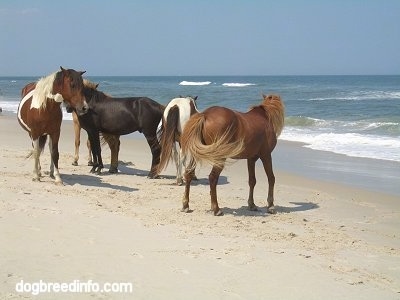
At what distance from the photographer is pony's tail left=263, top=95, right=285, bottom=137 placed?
26.6 ft

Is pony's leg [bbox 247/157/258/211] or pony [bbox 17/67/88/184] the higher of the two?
pony [bbox 17/67/88/184]

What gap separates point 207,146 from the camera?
7.01 meters

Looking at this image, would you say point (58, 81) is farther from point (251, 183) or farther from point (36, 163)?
point (251, 183)

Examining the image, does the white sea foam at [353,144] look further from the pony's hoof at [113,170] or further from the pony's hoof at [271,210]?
the pony's hoof at [271,210]

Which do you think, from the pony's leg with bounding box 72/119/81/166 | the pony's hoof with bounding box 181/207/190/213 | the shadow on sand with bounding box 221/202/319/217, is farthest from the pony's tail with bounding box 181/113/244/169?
the pony's leg with bounding box 72/119/81/166

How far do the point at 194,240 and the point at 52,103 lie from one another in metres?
3.71

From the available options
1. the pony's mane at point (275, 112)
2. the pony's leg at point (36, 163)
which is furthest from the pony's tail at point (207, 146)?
the pony's leg at point (36, 163)

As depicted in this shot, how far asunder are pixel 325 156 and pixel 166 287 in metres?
10.3

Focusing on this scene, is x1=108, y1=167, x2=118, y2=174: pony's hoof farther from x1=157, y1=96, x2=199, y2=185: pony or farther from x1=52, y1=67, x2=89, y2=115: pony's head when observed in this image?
x1=52, y1=67, x2=89, y2=115: pony's head

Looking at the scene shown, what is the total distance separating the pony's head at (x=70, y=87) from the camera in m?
8.28

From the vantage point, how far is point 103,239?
5.30 meters

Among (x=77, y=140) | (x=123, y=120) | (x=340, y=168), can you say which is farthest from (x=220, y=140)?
(x=340, y=168)

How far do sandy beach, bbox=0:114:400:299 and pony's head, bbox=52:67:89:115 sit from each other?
124 centimetres

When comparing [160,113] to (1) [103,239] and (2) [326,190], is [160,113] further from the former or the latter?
(1) [103,239]
